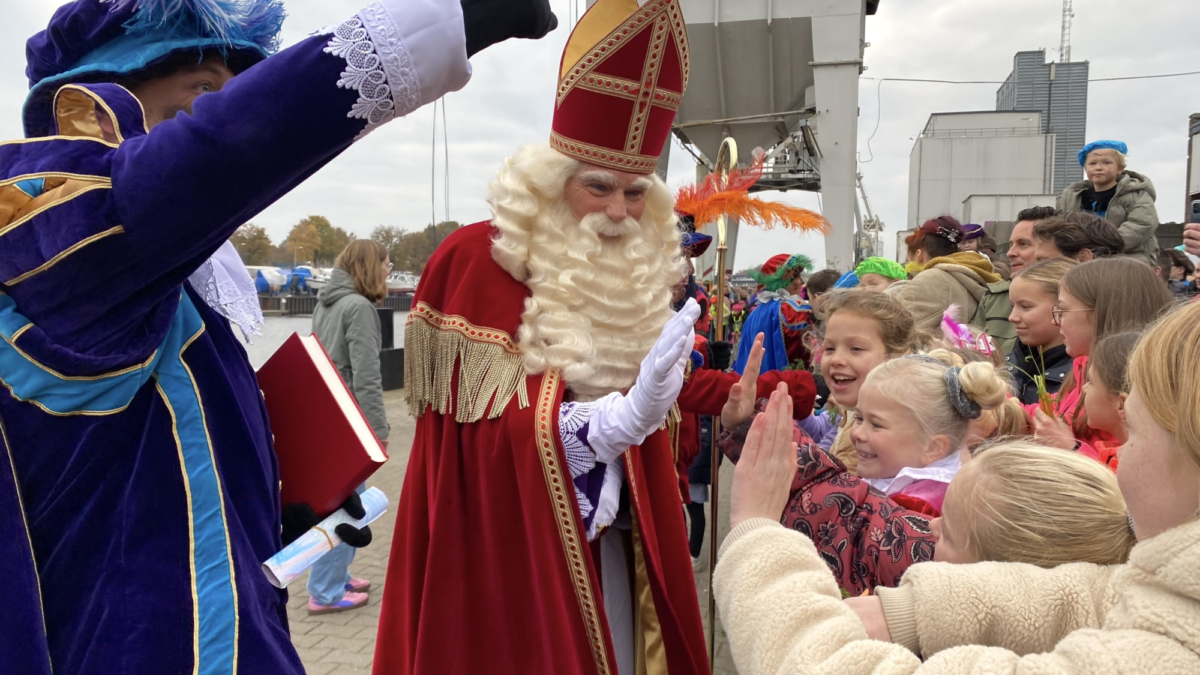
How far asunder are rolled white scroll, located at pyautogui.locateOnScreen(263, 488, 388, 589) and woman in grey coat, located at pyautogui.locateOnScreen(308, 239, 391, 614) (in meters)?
3.02

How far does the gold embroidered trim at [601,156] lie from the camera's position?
7.89 ft

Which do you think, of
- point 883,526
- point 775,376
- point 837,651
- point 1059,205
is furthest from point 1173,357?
point 1059,205

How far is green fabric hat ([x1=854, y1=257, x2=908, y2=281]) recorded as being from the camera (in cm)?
509

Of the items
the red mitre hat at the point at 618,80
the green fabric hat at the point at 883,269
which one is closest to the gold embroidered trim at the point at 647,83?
the red mitre hat at the point at 618,80

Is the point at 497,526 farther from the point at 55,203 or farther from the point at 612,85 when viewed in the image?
the point at 55,203

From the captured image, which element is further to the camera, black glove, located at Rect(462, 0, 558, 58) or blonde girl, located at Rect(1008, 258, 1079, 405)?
blonde girl, located at Rect(1008, 258, 1079, 405)

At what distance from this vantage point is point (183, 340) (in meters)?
1.13

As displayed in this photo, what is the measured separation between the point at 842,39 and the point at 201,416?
12635 mm

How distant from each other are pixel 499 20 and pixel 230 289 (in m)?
0.67

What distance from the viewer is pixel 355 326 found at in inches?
167

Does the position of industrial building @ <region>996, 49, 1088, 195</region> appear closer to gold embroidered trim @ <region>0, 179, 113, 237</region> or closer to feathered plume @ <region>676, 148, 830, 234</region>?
feathered plume @ <region>676, 148, 830, 234</region>

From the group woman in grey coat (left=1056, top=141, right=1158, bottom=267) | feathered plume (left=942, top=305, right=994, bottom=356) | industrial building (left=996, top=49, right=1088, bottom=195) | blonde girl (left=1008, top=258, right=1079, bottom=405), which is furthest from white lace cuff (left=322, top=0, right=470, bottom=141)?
industrial building (left=996, top=49, right=1088, bottom=195)

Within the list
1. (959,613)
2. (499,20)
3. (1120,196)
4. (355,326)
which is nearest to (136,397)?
(499,20)

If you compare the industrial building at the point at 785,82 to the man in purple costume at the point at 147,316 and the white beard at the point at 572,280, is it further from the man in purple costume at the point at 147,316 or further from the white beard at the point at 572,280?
the man in purple costume at the point at 147,316
